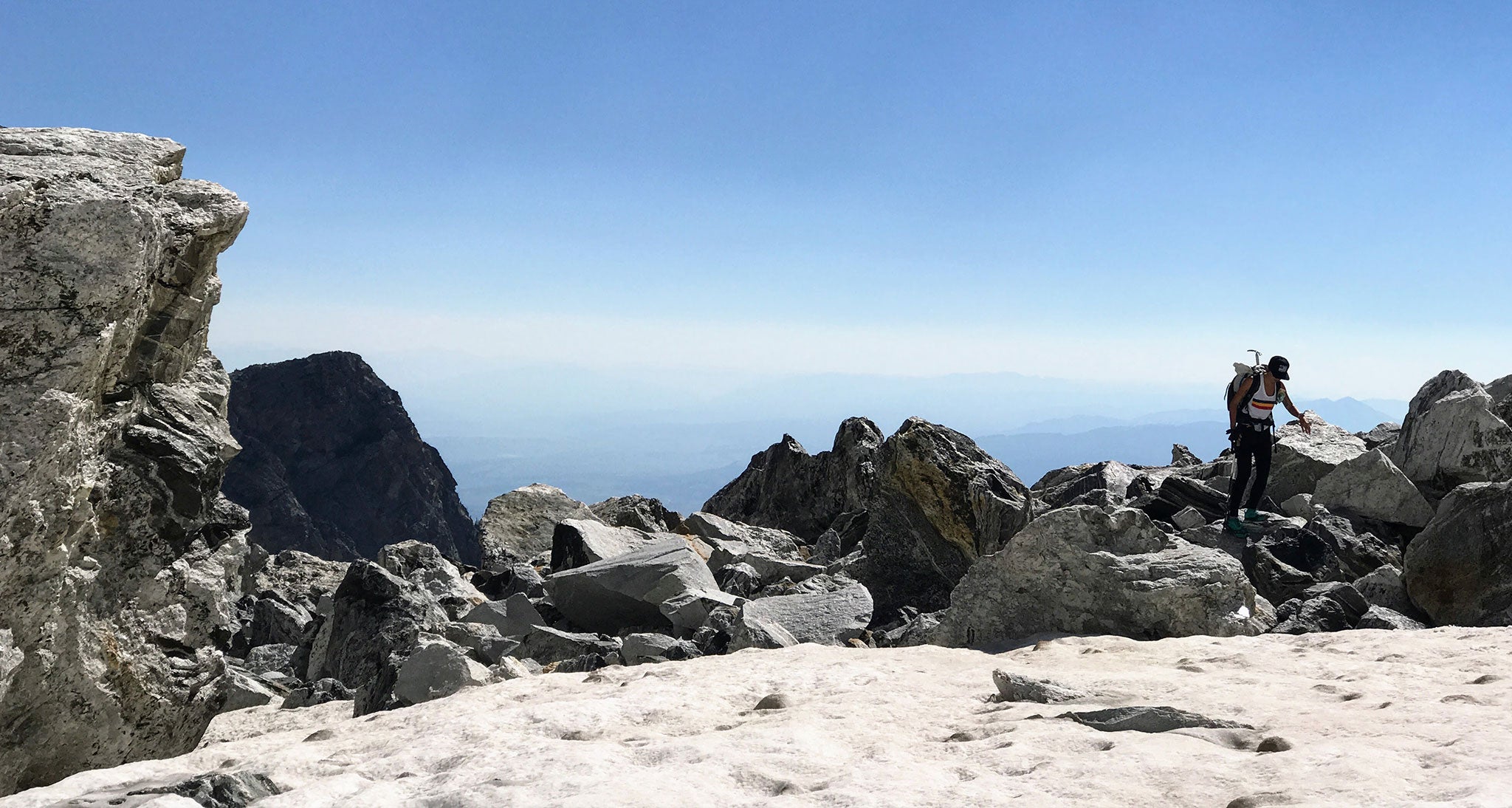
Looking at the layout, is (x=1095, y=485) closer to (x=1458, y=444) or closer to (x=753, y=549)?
(x=1458, y=444)

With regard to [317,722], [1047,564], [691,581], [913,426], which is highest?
[913,426]

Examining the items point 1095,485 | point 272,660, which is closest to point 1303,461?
point 1095,485

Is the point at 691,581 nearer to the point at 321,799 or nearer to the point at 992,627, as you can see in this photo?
the point at 992,627

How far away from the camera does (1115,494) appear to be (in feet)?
58.5

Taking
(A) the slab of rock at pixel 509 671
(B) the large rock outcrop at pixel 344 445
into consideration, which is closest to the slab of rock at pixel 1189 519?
(A) the slab of rock at pixel 509 671

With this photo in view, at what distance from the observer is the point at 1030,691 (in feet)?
23.3

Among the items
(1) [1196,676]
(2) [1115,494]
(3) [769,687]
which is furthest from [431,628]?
(2) [1115,494]

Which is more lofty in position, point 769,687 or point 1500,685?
point 1500,685

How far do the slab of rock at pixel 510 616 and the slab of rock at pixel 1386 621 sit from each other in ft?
28.9

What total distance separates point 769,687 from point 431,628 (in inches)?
227

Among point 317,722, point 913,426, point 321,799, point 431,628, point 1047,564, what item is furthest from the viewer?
point 913,426

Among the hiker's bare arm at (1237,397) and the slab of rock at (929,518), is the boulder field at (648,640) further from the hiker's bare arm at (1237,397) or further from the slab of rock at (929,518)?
the hiker's bare arm at (1237,397)

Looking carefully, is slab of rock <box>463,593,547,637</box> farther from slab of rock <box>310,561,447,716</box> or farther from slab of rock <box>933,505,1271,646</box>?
slab of rock <box>933,505,1271,646</box>

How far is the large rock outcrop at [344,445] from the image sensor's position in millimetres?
92812
